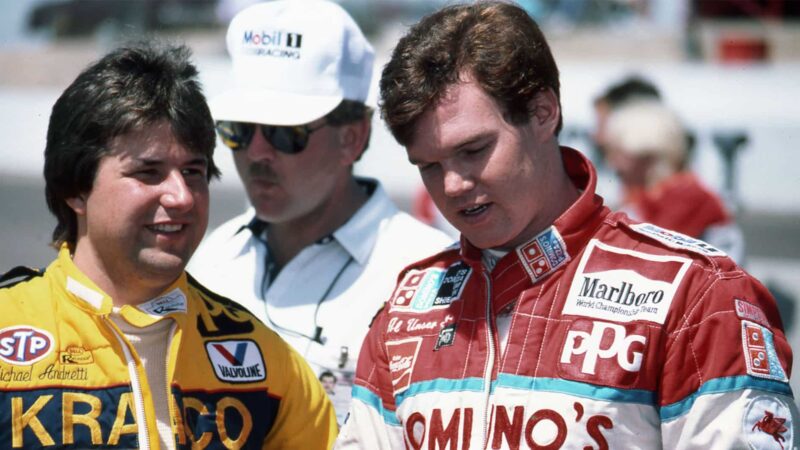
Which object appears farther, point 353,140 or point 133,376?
point 353,140

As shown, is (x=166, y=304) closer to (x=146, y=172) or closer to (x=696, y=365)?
(x=146, y=172)

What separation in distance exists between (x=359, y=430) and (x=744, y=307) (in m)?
0.90

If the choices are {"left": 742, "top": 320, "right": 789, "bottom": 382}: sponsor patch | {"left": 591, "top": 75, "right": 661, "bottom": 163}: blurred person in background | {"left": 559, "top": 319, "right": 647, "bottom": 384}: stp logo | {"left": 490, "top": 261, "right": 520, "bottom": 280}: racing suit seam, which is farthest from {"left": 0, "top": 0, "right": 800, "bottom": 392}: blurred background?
{"left": 742, "top": 320, "right": 789, "bottom": 382}: sponsor patch

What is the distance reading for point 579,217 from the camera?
248 centimetres

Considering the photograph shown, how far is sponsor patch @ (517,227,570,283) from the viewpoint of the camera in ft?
8.11

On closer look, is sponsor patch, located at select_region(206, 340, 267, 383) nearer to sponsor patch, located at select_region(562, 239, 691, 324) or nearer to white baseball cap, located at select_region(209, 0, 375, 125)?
sponsor patch, located at select_region(562, 239, 691, 324)

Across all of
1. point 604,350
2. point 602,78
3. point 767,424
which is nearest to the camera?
point 767,424

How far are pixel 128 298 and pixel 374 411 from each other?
61cm

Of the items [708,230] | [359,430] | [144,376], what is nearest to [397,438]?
[359,430]

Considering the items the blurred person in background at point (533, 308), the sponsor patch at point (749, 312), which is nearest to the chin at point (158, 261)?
the blurred person in background at point (533, 308)

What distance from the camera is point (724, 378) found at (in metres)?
2.19

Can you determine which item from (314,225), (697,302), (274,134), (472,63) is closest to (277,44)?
(274,134)

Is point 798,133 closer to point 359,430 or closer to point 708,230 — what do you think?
point 708,230

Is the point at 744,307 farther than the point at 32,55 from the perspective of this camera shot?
No
